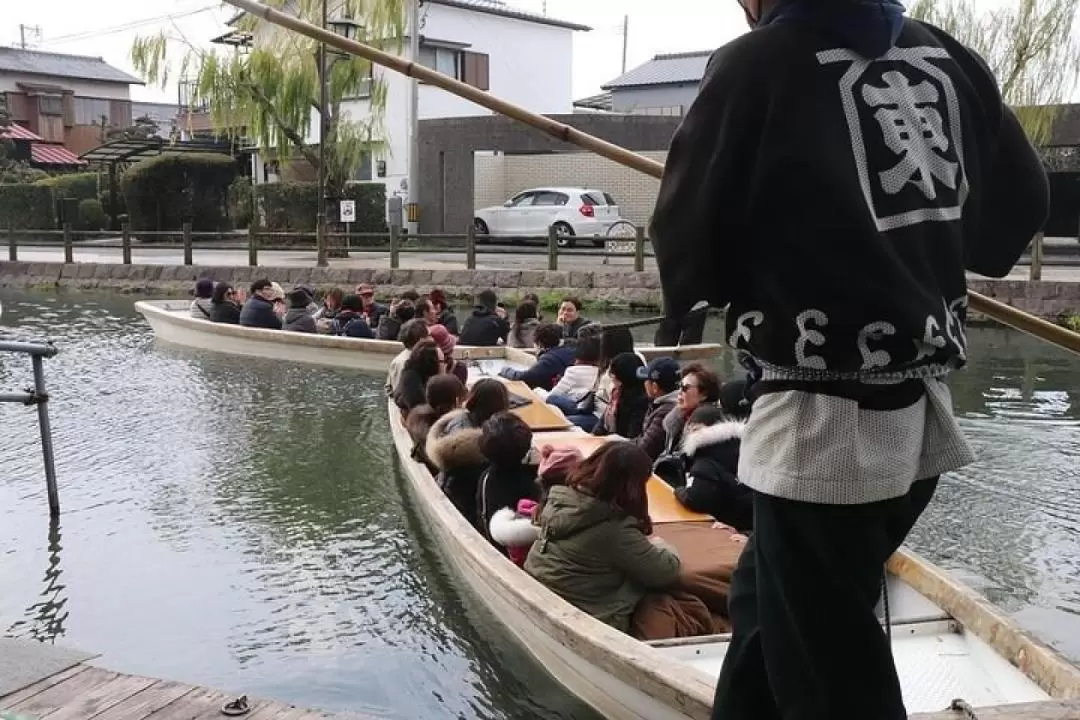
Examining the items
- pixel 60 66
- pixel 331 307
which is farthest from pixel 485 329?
pixel 60 66

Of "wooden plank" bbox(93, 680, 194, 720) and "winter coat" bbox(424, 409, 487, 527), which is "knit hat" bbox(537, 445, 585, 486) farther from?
"wooden plank" bbox(93, 680, 194, 720)

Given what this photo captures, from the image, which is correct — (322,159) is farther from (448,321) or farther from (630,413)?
(630,413)

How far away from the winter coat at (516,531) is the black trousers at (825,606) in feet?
8.09

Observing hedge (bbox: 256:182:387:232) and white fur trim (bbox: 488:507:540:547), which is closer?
white fur trim (bbox: 488:507:540:547)

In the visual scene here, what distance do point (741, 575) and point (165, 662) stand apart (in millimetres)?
3179

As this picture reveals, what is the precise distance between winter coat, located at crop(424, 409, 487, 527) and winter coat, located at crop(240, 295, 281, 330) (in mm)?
6549

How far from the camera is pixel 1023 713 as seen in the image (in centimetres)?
218

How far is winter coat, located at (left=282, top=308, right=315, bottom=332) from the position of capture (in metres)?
10.9

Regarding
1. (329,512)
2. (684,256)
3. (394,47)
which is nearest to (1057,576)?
(329,512)

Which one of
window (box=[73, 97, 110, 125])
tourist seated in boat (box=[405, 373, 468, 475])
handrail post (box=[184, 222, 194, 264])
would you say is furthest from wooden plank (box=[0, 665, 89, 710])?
window (box=[73, 97, 110, 125])

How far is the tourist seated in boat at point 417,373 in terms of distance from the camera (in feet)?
21.4

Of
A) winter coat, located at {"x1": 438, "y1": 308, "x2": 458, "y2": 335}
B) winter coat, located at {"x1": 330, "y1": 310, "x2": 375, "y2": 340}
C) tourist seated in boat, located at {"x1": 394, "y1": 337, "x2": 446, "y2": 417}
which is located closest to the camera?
tourist seated in boat, located at {"x1": 394, "y1": 337, "x2": 446, "y2": 417}

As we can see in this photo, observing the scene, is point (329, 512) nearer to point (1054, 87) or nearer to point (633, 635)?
point (633, 635)

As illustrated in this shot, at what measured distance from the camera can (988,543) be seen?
5500mm
